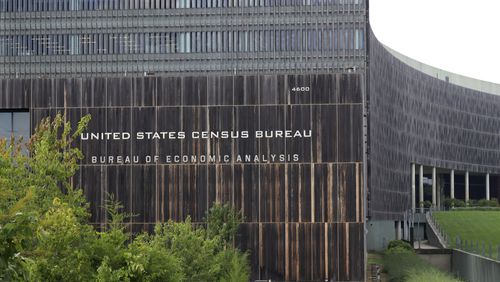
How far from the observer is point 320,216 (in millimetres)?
60062

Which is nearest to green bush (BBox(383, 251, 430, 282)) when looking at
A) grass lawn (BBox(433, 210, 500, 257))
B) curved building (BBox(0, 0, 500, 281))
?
curved building (BBox(0, 0, 500, 281))

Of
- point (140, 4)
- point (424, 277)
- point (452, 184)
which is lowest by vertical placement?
point (424, 277)

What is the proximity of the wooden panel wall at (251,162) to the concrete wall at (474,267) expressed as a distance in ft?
25.8

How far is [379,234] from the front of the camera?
108 metres

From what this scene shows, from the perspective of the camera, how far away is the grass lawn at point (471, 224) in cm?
10772

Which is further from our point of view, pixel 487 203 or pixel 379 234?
pixel 487 203

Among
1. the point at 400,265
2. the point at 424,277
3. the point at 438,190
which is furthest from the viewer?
the point at 438,190

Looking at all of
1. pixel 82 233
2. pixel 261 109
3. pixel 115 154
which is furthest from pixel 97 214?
pixel 82 233

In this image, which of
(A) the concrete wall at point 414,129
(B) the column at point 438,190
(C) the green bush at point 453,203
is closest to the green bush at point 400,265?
(A) the concrete wall at point 414,129

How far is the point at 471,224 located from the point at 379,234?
1408 cm

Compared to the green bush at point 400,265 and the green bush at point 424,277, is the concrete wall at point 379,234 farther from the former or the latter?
the green bush at point 424,277

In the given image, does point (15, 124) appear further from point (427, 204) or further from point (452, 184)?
point (452, 184)

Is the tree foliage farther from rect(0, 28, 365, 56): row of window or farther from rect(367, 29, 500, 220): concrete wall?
rect(0, 28, 365, 56): row of window

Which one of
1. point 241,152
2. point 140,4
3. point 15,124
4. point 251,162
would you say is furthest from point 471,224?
point 15,124
